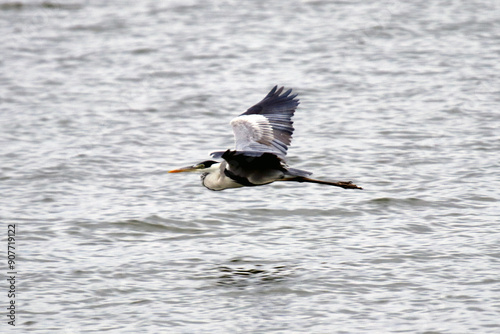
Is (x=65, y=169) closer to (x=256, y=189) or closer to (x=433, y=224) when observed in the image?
(x=256, y=189)

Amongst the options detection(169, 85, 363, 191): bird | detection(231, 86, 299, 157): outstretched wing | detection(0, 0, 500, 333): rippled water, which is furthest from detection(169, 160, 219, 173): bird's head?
detection(0, 0, 500, 333): rippled water

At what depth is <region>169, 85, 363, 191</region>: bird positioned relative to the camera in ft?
29.1

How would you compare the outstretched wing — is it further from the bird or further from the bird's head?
the bird's head

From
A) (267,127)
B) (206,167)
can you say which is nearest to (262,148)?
(267,127)

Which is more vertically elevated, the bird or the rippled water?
the bird

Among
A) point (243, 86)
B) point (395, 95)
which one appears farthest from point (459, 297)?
point (243, 86)

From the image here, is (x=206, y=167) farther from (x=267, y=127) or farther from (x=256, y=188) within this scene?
(x=256, y=188)

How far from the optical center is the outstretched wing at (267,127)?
8.84 metres

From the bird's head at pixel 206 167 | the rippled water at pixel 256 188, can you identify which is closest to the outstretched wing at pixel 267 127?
the bird's head at pixel 206 167

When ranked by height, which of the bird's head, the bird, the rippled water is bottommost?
the rippled water

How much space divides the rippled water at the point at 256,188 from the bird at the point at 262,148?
79 centimetres

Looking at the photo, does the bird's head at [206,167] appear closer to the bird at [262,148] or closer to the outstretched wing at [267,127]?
the bird at [262,148]

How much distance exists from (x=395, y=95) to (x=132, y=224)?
6.60 metres

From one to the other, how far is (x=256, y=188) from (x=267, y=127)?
2.77 meters
